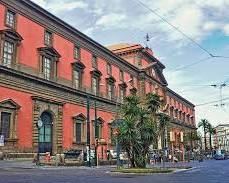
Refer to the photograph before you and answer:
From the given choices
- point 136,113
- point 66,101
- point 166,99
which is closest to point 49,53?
point 66,101

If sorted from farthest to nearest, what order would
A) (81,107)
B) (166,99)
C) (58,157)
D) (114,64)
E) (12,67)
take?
(166,99), (114,64), (81,107), (12,67), (58,157)

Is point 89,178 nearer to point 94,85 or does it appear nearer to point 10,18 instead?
point 10,18

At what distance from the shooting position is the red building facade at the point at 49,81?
37.3 metres

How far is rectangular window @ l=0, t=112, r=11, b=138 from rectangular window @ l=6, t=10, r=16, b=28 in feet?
28.2

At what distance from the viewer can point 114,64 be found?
61.9 metres

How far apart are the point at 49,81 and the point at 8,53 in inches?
253

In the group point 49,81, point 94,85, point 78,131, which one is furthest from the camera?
point 94,85

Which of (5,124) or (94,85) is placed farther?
(94,85)

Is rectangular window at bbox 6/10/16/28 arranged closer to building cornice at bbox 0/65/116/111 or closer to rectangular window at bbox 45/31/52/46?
building cornice at bbox 0/65/116/111

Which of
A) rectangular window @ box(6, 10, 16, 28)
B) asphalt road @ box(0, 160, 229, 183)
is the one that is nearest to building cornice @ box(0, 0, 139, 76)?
rectangular window @ box(6, 10, 16, 28)

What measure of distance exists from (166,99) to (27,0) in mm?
54288

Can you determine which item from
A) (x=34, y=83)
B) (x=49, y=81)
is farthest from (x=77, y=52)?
(x=34, y=83)

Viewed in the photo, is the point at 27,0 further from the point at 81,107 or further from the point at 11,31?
the point at 81,107

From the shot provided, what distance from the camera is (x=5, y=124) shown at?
36.4 m
